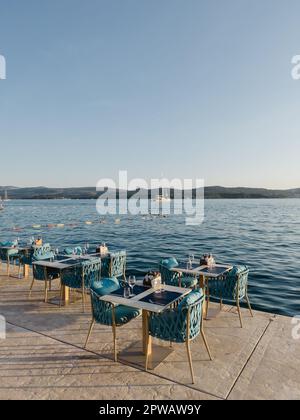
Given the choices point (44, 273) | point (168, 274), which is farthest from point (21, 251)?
point (168, 274)

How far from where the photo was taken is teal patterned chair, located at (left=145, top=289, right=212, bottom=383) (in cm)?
375

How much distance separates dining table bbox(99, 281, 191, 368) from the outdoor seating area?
14mm

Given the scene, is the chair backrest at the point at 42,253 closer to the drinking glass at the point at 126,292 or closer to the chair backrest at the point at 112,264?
the chair backrest at the point at 112,264

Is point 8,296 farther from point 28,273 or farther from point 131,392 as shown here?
point 131,392

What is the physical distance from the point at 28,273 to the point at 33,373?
605 centimetres

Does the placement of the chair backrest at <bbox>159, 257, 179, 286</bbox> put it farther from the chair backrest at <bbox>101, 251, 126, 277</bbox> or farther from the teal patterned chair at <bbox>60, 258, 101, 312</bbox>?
the teal patterned chair at <bbox>60, 258, 101, 312</bbox>

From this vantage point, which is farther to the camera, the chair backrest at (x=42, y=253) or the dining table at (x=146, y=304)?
the chair backrest at (x=42, y=253)

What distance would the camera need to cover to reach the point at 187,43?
12352 mm

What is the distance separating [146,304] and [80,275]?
9.16ft

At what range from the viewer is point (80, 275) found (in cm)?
641

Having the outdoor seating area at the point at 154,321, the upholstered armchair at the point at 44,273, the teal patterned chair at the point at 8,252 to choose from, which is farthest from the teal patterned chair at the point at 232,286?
the teal patterned chair at the point at 8,252

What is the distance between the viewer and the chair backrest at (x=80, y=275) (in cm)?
639

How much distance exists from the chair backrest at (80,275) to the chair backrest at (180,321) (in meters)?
2.80

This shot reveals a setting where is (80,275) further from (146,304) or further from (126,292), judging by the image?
(146,304)
